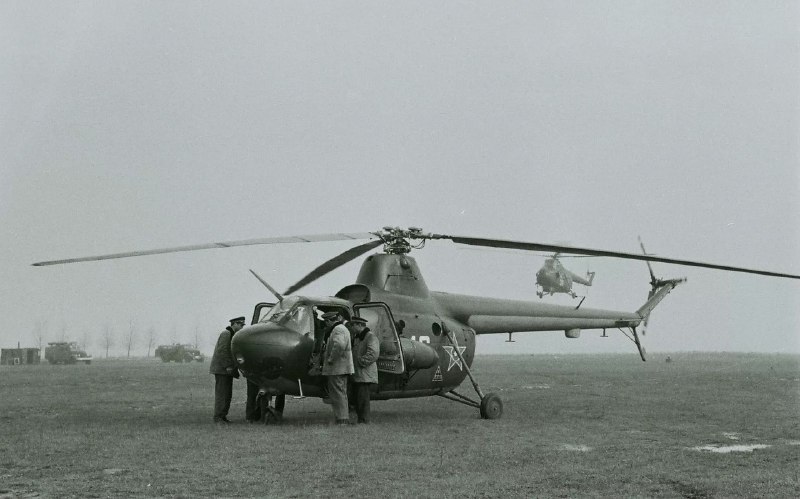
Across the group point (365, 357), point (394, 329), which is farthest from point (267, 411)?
point (394, 329)

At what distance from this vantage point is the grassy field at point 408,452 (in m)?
6.76

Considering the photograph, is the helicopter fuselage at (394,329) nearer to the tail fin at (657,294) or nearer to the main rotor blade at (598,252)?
the main rotor blade at (598,252)

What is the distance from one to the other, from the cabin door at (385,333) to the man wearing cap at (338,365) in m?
0.87

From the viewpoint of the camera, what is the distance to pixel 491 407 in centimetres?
1330

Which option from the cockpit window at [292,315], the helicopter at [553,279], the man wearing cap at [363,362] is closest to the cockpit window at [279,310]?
the cockpit window at [292,315]

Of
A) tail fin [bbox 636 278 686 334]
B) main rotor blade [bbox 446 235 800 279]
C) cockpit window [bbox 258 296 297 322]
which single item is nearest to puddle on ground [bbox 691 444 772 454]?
main rotor blade [bbox 446 235 800 279]

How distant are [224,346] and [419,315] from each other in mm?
3386

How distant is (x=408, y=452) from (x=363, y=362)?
3.11 m

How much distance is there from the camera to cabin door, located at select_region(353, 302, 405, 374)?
488 inches

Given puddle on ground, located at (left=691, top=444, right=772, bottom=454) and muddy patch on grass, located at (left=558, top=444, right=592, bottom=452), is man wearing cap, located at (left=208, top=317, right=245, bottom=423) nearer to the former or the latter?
muddy patch on grass, located at (left=558, top=444, right=592, bottom=452)

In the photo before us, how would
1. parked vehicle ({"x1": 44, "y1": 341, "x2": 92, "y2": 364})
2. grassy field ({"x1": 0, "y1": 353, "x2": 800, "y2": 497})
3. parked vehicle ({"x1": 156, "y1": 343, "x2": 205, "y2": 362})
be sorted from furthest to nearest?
parked vehicle ({"x1": 156, "y1": 343, "x2": 205, "y2": 362}), parked vehicle ({"x1": 44, "y1": 341, "x2": 92, "y2": 364}), grassy field ({"x1": 0, "y1": 353, "x2": 800, "y2": 497})

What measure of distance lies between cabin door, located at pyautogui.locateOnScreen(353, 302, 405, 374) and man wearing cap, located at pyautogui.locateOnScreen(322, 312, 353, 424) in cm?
87

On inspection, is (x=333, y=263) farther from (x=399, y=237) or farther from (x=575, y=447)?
(x=575, y=447)

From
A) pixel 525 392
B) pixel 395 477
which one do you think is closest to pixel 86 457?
pixel 395 477
